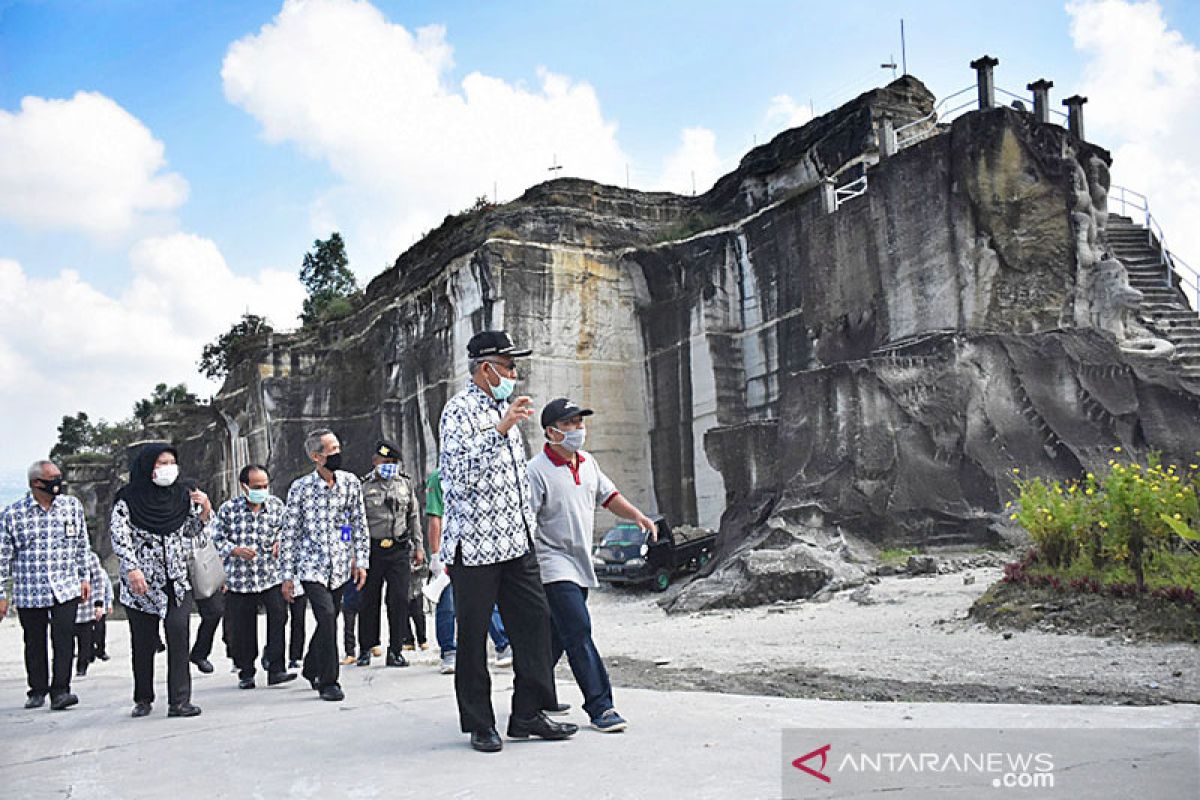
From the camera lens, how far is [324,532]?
688 centimetres

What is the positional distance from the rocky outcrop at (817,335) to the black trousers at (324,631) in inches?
247

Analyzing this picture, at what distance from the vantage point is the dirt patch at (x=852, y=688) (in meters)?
5.55

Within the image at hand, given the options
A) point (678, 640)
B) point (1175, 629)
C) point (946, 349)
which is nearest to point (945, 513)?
point (946, 349)

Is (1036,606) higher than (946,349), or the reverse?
(946,349)

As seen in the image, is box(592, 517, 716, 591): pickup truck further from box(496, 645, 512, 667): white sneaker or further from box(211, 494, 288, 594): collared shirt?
box(211, 494, 288, 594): collared shirt

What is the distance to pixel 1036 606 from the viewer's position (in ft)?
26.3

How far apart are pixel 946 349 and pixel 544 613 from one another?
1157 cm

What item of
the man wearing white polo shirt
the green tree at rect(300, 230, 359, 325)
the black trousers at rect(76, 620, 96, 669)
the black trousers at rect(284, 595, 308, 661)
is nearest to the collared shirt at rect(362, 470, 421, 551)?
the black trousers at rect(284, 595, 308, 661)

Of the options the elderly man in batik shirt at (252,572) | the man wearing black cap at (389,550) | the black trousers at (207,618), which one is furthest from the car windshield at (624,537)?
the elderly man in batik shirt at (252,572)

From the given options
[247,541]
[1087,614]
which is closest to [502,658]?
[247,541]

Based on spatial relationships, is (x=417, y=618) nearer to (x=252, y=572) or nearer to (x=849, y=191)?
(x=252, y=572)

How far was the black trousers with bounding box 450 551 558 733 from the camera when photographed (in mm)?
4594

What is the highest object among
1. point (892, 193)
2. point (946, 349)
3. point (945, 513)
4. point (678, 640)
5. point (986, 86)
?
point (986, 86)

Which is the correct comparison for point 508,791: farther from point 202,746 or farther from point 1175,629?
point 1175,629
